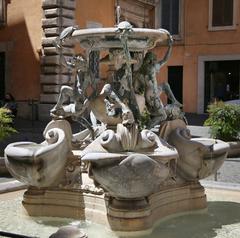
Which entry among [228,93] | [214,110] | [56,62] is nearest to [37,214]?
[214,110]

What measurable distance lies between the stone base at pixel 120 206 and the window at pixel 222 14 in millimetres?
21974

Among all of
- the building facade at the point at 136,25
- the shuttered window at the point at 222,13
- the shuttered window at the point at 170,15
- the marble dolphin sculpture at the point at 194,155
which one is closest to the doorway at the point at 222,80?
the building facade at the point at 136,25

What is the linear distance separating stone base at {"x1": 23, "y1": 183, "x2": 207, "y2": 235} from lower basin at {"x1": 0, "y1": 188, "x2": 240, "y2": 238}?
0.26ft

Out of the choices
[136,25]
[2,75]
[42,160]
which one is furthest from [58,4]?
[42,160]

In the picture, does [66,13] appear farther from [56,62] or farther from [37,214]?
[37,214]

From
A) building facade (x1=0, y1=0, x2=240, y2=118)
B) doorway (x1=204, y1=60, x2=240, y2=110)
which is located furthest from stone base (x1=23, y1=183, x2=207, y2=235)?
doorway (x1=204, y1=60, x2=240, y2=110)

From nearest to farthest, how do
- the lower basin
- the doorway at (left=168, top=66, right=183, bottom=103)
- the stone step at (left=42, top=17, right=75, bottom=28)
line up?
the lower basin → the stone step at (left=42, top=17, right=75, bottom=28) → the doorway at (left=168, top=66, right=183, bottom=103)

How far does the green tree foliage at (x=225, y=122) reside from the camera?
12703 mm

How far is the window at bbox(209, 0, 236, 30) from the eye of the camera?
89.0 feet

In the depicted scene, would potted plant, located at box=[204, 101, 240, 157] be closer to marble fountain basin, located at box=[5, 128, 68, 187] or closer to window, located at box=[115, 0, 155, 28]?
marble fountain basin, located at box=[5, 128, 68, 187]

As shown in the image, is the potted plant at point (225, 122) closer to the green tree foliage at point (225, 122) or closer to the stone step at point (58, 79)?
the green tree foliage at point (225, 122)

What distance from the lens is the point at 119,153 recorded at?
5.46 metres

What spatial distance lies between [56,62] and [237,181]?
10.0 m

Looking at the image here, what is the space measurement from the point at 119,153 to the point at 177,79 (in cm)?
2339
